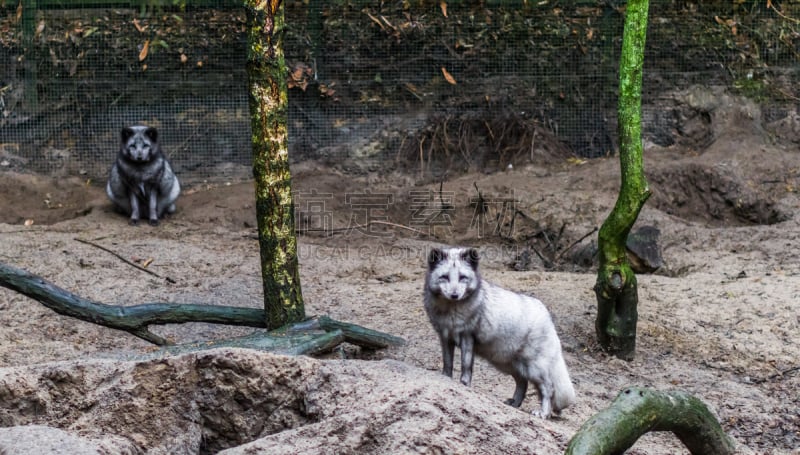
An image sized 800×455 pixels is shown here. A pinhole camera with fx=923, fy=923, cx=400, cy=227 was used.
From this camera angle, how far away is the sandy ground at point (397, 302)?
416 centimetres

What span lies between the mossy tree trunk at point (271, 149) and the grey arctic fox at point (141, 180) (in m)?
4.98

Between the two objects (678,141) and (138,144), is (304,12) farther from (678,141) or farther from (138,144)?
(678,141)

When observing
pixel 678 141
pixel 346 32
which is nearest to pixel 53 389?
pixel 346 32

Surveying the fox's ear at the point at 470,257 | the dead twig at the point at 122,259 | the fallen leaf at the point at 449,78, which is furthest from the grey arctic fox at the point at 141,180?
the fox's ear at the point at 470,257

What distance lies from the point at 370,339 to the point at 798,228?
17.0 feet

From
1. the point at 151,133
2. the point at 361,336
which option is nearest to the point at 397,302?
the point at 361,336

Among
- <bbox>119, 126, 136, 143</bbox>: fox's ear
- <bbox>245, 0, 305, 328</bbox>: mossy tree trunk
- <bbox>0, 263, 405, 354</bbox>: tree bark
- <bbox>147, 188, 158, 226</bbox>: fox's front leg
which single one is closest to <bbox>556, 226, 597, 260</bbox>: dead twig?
<bbox>0, 263, 405, 354</bbox>: tree bark

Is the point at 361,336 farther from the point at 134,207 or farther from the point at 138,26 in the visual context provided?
the point at 138,26

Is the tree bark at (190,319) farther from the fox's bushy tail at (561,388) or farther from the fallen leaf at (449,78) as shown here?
the fallen leaf at (449,78)

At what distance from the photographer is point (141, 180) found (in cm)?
1031

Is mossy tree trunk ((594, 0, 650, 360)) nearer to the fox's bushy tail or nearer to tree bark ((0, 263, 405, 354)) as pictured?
the fox's bushy tail

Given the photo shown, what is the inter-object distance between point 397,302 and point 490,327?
2.41 m

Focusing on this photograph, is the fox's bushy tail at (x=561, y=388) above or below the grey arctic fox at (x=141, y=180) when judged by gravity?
below

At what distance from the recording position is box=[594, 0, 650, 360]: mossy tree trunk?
626 centimetres
